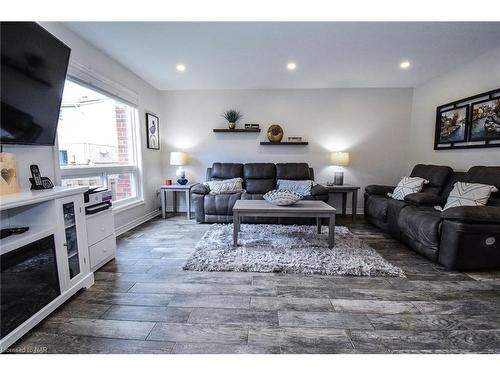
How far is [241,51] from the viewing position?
2.77 m

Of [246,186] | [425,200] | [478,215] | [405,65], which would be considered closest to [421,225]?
[478,215]

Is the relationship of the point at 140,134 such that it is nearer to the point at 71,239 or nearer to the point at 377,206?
the point at 71,239

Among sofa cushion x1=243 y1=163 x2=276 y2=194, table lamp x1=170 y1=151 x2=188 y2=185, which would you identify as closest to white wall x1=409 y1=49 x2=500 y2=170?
sofa cushion x1=243 y1=163 x2=276 y2=194

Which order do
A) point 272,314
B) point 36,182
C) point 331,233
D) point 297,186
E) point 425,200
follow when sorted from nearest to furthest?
point 272,314 → point 36,182 → point 331,233 → point 425,200 → point 297,186

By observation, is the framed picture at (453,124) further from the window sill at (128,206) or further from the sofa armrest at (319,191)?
the window sill at (128,206)

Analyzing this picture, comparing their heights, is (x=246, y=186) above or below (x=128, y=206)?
above

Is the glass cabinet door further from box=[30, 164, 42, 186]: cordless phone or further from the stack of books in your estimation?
the stack of books

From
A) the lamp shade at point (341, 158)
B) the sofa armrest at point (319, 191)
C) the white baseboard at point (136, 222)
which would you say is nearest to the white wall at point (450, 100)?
the lamp shade at point (341, 158)

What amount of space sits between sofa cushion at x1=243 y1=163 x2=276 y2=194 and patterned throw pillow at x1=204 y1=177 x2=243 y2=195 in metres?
0.25

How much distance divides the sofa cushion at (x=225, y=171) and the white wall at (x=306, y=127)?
29 cm

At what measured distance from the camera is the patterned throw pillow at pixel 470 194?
92.4 inches

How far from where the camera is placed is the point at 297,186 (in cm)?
386

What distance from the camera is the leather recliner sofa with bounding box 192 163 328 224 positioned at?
3639 millimetres

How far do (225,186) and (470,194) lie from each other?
10.3 feet
